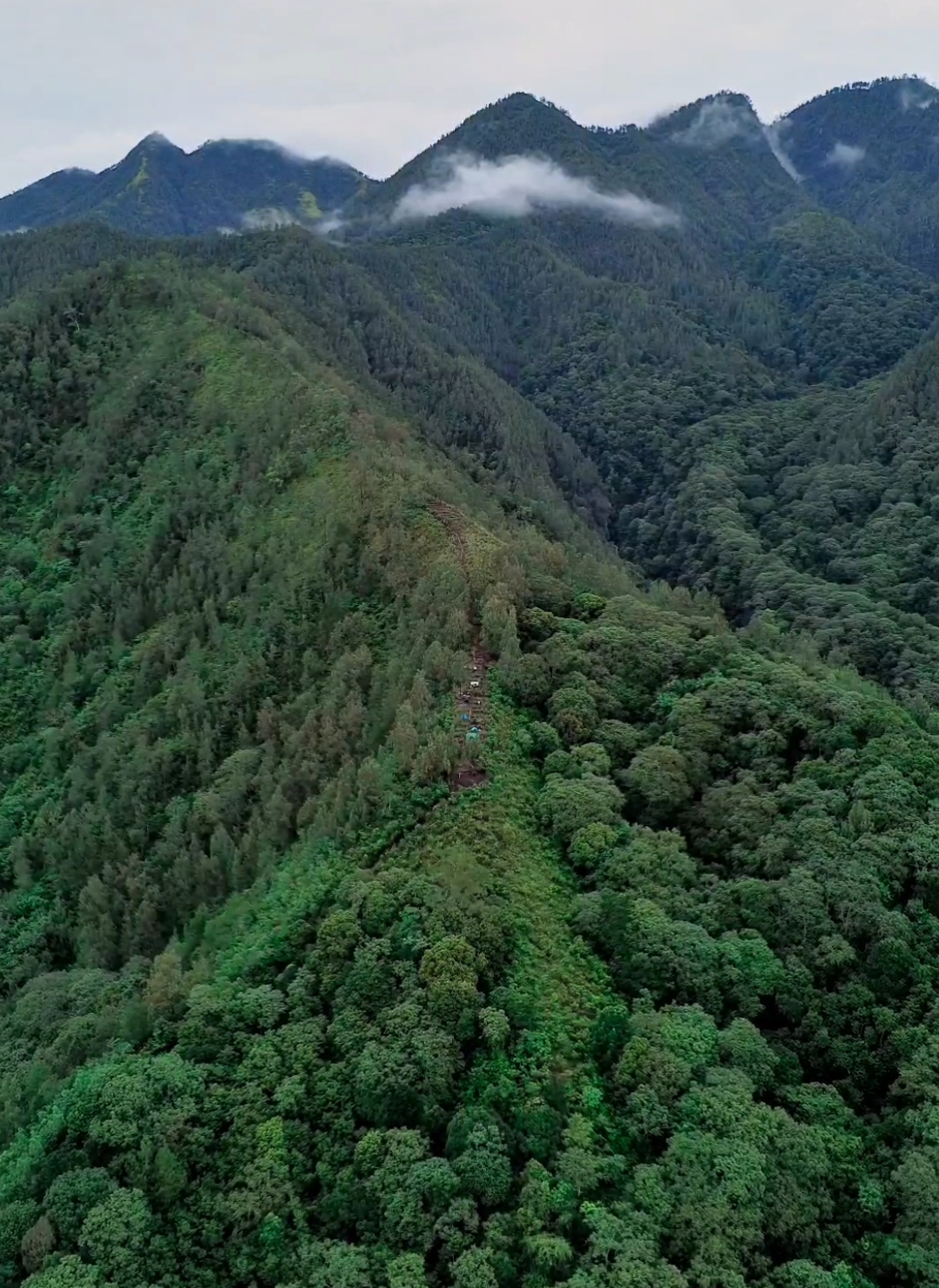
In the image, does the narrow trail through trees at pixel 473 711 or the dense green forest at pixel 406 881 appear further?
the narrow trail through trees at pixel 473 711

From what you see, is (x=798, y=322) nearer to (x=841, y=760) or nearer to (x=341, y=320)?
(x=341, y=320)

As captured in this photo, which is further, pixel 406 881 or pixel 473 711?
pixel 473 711

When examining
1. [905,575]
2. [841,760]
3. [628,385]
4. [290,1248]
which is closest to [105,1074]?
[290,1248]

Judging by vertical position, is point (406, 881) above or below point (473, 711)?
below

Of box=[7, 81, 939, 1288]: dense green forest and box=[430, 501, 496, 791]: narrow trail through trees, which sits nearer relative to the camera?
box=[7, 81, 939, 1288]: dense green forest
